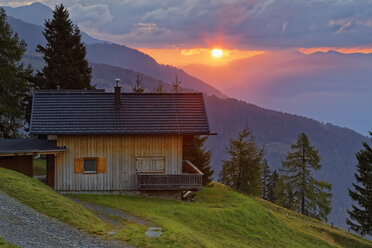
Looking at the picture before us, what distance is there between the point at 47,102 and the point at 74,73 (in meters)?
18.8

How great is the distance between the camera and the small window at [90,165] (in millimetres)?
28892

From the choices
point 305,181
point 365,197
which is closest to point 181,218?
point 365,197

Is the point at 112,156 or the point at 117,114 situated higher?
the point at 117,114

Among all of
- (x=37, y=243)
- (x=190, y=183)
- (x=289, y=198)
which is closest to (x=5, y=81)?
(x=190, y=183)

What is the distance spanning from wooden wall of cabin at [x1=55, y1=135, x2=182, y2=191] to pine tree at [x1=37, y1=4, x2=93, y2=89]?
21.8 m

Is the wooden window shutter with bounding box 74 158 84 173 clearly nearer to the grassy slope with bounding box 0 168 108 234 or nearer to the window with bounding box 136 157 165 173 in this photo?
the window with bounding box 136 157 165 173

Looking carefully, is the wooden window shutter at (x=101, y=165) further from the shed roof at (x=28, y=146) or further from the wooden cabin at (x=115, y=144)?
the shed roof at (x=28, y=146)

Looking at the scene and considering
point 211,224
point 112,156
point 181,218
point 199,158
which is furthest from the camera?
point 199,158

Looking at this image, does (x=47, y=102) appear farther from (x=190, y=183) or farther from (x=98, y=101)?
(x=190, y=183)

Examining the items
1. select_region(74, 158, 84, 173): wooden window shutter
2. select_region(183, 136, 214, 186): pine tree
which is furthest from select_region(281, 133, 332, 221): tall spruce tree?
select_region(74, 158, 84, 173): wooden window shutter

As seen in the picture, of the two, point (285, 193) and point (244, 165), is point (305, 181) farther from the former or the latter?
point (244, 165)

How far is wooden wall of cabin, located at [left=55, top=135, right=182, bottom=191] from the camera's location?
28609 millimetres

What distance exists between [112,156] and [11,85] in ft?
71.7

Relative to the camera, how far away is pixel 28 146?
28625mm
